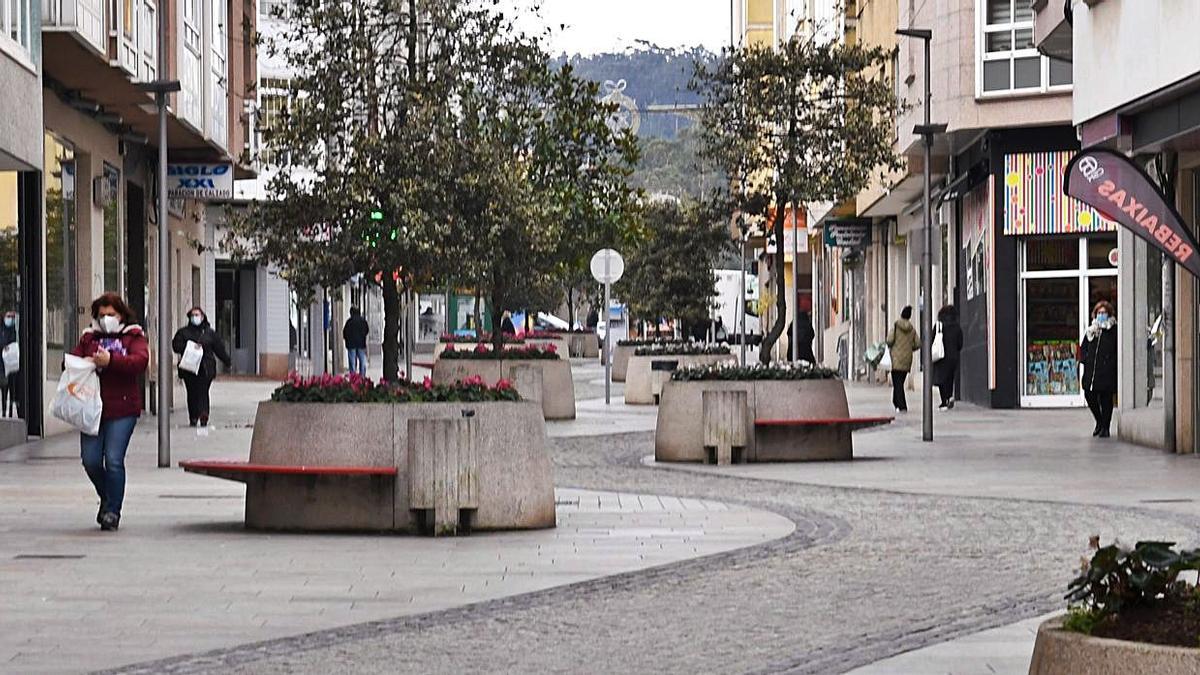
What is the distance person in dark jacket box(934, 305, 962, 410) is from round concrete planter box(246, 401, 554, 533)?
74.9ft

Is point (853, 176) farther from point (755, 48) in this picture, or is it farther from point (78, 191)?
point (78, 191)

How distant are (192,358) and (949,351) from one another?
13127 mm

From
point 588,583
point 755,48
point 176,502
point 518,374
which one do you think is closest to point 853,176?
point 755,48

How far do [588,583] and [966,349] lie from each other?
29.9 metres

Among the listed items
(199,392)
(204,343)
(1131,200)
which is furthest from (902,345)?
(1131,200)

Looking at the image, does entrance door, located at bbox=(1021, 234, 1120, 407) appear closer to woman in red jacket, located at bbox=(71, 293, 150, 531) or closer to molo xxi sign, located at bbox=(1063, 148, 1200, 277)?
woman in red jacket, located at bbox=(71, 293, 150, 531)

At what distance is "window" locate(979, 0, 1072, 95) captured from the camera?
3766cm

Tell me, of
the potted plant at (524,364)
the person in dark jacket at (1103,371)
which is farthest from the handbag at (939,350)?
the person in dark jacket at (1103,371)

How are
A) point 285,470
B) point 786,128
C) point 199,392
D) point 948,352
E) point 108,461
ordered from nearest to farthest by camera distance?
point 285,470 → point 108,461 → point 199,392 → point 786,128 → point 948,352

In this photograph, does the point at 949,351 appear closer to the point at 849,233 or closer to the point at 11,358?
the point at 11,358

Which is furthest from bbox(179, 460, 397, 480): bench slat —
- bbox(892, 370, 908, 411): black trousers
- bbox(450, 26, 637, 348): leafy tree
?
bbox(892, 370, 908, 411): black trousers

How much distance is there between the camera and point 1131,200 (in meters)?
8.20

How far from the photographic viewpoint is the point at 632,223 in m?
41.0

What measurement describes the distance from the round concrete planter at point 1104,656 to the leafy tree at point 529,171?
2006 centimetres
